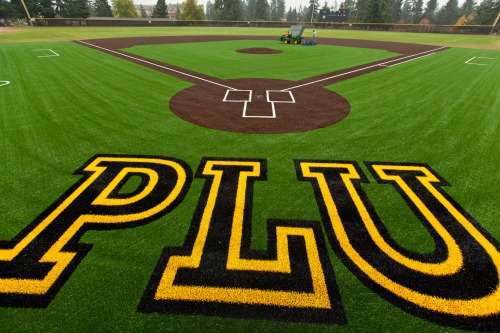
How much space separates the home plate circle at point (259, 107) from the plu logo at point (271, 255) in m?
3.76

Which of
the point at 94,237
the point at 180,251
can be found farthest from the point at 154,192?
the point at 180,251

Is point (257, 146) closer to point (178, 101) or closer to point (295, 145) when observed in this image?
point (295, 145)

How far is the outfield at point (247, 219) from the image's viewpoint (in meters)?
3.85

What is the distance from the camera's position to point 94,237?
5.04 meters

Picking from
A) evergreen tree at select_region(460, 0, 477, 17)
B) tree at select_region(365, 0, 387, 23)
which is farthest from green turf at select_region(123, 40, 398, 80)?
evergreen tree at select_region(460, 0, 477, 17)

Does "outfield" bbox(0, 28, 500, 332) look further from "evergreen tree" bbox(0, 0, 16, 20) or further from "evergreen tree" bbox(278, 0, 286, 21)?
"evergreen tree" bbox(278, 0, 286, 21)

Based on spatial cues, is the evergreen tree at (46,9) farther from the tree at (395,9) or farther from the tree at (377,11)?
the tree at (395,9)

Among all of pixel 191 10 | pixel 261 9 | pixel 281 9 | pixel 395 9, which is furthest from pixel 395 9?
pixel 281 9

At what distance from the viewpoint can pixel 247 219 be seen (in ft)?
18.2

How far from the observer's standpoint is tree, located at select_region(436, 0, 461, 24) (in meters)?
110

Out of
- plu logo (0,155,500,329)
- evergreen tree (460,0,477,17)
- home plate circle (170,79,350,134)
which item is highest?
evergreen tree (460,0,477,17)

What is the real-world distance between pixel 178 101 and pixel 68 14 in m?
92.1

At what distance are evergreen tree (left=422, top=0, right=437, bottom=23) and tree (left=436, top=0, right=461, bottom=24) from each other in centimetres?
473

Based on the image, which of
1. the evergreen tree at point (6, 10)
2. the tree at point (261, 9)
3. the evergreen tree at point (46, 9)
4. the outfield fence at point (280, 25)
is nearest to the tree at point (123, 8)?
the evergreen tree at point (46, 9)
